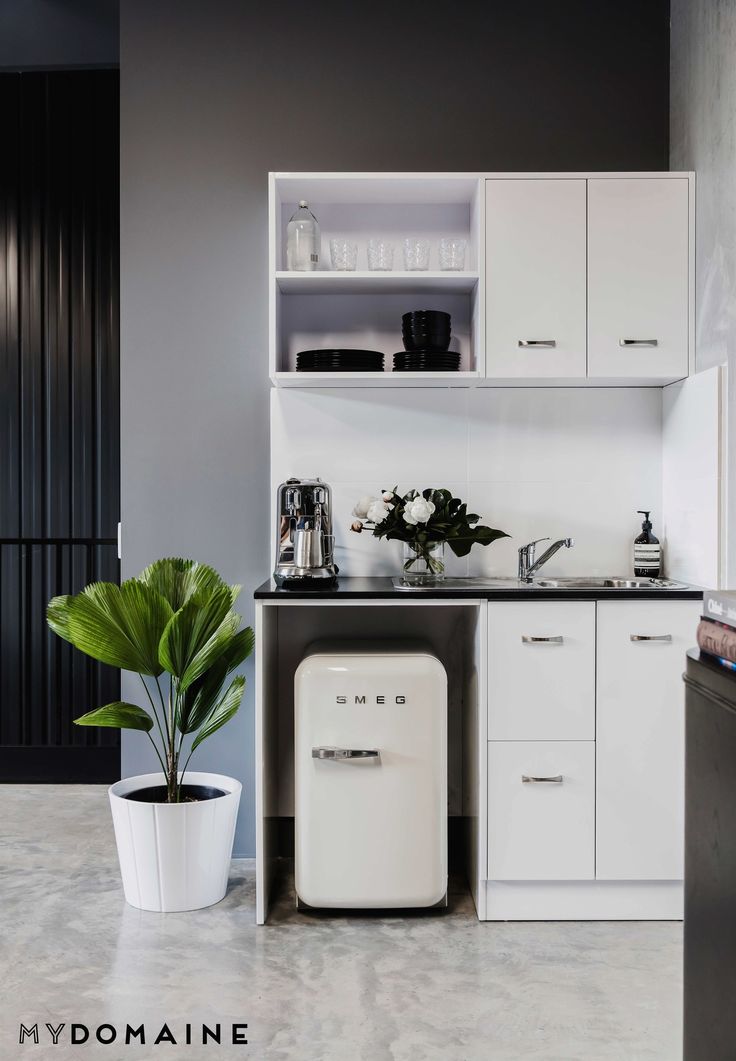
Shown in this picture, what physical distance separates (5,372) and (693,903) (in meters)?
3.51

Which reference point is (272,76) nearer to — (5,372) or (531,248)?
(531,248)

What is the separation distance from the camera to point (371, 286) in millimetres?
2904

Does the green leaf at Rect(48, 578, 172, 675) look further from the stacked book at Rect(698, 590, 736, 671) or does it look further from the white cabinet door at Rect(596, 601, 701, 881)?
the stacked book at Rect(698, 590, 736, 671)

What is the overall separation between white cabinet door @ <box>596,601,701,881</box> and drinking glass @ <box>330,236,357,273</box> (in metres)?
1.33

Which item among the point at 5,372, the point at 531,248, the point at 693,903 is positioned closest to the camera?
the point at 693,903

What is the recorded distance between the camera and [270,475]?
10.1 feet

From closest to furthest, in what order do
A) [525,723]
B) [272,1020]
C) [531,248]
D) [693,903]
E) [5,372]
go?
1. [693,903]
2. [272,1020]
3. [525,723]
4. [531,248]
5. [5,372]

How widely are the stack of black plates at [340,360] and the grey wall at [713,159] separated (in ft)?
3.32

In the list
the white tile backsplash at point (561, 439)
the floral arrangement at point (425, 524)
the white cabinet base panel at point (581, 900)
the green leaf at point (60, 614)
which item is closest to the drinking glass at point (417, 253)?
the white tile backsplash at point (561, 439)

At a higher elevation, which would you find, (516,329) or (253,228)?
(253,228)

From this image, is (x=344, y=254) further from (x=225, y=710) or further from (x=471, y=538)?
(x=225, y=710)

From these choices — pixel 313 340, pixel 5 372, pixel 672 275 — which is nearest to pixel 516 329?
pixel 672 275

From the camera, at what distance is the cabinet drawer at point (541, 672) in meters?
2.54

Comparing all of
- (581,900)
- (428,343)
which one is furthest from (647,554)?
(581,900)
